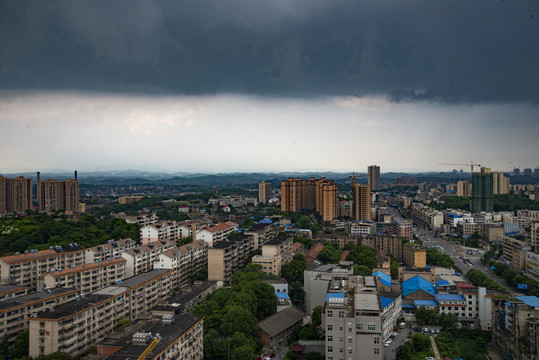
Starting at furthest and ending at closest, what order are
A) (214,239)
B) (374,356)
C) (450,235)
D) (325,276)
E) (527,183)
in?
(527,183) → (450,235) → (214,239) → (325,276) → (374,356)

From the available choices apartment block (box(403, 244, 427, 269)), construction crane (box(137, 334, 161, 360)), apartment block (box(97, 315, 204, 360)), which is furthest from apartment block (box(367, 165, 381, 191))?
construction crane (box(137, 334, 161, 360))

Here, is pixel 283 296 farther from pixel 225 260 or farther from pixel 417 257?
pixel 417 257

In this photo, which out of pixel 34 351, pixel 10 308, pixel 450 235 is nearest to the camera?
pixel 34 351

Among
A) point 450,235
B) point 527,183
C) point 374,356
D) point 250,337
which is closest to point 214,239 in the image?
point 250,337

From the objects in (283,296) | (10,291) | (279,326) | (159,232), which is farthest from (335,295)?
(159,232)

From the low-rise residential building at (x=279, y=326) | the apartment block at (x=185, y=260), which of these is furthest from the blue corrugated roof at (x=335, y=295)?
the apartment block at (x=185, y=260)

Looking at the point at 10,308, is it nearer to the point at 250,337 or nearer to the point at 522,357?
the point at 250,337

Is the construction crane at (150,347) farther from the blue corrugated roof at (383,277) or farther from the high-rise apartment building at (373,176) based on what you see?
the high-rise apartment building at (373,176)
